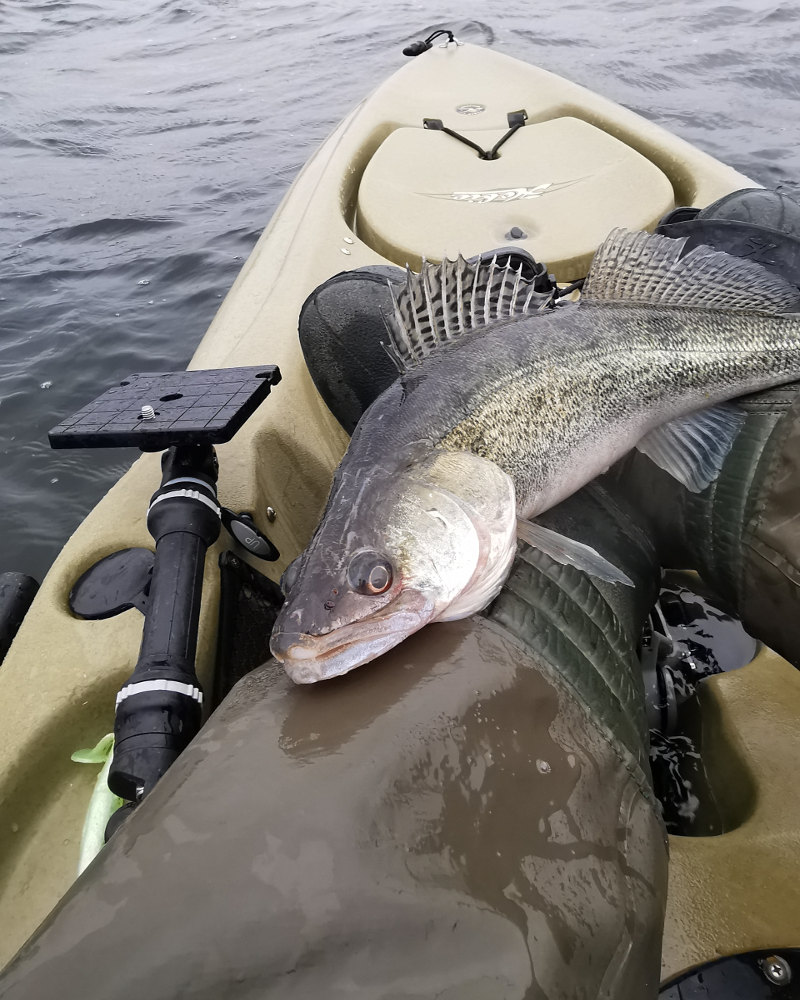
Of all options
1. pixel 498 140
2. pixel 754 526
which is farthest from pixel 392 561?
pixel 498 140

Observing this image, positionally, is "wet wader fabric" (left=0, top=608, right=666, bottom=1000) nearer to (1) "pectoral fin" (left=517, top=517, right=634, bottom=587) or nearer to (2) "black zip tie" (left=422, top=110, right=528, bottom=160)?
(1) "pectoral fin" (left=517, top=517, right=634, bottom=587)

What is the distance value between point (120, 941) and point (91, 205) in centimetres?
865

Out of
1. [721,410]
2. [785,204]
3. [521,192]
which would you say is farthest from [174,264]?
[721,410]

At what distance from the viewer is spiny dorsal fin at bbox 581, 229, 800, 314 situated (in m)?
2.41

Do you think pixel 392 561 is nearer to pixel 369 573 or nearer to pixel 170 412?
pixel 369 573

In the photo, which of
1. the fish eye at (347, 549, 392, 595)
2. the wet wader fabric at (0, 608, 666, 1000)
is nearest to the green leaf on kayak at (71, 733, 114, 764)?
the wet wader fabric at (0, 608, 666, 1000)

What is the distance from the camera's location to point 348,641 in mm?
1345

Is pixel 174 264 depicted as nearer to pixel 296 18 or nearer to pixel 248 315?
pixel 248 315

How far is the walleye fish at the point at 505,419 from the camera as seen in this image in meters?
1.45

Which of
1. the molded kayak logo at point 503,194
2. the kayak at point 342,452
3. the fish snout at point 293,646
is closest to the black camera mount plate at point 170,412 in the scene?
the kayak at point 342,452

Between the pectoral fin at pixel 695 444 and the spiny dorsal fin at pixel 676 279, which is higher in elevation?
the spiny dorsal fin at pixel 676 279

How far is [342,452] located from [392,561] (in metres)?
1.64

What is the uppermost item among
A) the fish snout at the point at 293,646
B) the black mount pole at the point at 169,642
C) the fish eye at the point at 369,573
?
the fish eye at the point at 369,573

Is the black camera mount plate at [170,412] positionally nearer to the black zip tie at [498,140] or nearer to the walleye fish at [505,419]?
the walleye fish at [505,419]
